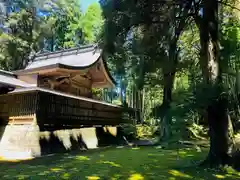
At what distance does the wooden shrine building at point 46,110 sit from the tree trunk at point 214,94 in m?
3.27

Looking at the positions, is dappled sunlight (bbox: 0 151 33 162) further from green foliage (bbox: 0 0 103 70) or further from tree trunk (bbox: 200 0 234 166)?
green foliage (bbox: 0 0 103 70)

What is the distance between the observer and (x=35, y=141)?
7.96 meters

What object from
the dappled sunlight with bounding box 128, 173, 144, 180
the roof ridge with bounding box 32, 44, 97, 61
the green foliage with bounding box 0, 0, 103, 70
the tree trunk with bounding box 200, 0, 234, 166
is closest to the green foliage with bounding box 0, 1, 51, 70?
the green foliage with bounding box 0, 0, 103, 70

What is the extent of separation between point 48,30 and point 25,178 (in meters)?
18.4

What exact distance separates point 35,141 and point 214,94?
240 inches

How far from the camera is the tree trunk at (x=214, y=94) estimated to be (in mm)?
4561

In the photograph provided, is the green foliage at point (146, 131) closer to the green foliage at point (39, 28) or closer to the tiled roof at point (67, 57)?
the tiled roof at point (67, 57)

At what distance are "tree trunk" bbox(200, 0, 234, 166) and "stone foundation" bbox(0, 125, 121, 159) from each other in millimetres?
5502

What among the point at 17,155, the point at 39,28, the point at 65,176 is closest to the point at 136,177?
the point at 65,176

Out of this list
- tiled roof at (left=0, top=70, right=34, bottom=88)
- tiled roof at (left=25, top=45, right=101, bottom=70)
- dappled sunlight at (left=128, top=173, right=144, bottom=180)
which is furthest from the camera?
tiled roof at (left=25, top=45, right=101, bottom=70)

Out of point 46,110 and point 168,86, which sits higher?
point 168,86

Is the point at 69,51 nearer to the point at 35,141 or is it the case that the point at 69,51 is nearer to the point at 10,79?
the point at 10,79

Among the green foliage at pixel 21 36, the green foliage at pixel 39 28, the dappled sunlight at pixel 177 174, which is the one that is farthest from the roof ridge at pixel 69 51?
the dappled sunlight at pixel 177 174

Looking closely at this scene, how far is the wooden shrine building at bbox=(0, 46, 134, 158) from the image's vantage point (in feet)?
27.0
